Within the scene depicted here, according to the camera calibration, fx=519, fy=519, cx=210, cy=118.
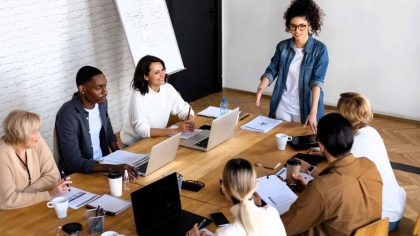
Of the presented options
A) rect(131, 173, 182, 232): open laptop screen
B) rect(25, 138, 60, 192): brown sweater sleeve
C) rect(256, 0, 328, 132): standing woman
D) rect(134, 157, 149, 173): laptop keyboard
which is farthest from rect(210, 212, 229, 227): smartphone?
rect(256, 0, 328, 132): standing woman

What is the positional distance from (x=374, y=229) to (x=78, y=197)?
152 centimetres

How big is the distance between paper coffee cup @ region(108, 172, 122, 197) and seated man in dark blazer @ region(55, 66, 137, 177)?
0.24 meters

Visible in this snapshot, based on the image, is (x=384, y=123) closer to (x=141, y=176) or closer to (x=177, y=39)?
(x=177, y=39)

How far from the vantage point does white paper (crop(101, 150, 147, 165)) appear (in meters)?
3.20

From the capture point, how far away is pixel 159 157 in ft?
10.00

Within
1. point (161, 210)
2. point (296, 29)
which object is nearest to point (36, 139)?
point (161, 210)

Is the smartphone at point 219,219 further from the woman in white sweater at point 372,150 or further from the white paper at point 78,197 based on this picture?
the woman in white sweater at point 372,150

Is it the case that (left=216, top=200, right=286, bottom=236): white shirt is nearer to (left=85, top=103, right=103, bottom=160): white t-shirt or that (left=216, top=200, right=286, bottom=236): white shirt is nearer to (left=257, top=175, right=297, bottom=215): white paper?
(left=257, top=175, right=297, bottom=215): white paper

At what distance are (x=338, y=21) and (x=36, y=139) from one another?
432 cm

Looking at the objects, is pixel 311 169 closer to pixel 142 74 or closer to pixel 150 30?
pixel 142 74

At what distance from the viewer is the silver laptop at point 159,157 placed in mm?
2973

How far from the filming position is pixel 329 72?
6.40 m

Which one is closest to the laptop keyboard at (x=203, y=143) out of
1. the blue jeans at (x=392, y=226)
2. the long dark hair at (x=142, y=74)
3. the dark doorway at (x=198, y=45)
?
the long dark hair at (x=142, y=74)

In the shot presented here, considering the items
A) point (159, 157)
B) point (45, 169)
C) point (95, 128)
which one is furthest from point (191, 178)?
point (95, 128)
